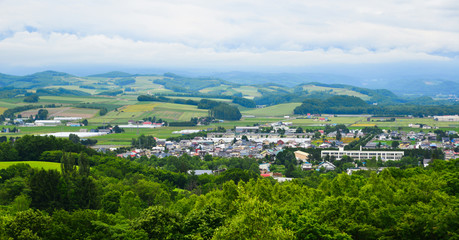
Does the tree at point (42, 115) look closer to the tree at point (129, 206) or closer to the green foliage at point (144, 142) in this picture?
the green foliage at point (144, 142)

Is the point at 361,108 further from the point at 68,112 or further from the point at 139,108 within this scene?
the point at 68,112

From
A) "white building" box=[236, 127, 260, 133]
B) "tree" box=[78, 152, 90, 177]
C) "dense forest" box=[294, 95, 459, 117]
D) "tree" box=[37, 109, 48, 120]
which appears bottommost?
"white building" box=[236, 127, 260, 133]

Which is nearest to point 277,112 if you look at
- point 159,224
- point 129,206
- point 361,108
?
point 361,108

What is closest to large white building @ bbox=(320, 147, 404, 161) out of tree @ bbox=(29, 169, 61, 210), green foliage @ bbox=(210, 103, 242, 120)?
tree @ bbox=(29, 169, 61, 210)

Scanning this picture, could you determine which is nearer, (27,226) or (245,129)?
(27,226)

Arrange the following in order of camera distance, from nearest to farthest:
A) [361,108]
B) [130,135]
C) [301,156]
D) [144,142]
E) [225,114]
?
1. [301,156]
2. [144,142]
3. [130,135]
4. [225,114]
5. [361,108]

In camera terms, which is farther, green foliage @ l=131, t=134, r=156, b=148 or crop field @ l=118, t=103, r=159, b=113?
crop field @ l=118, t=103, r=159, b=113

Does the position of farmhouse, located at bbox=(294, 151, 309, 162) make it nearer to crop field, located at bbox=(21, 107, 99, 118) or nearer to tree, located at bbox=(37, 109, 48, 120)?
crop field, located at bbox=(21, 107, 99, 118)

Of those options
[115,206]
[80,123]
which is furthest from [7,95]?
[115,206]

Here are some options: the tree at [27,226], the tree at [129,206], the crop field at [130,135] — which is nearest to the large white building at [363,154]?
the crop field at [130,135]
